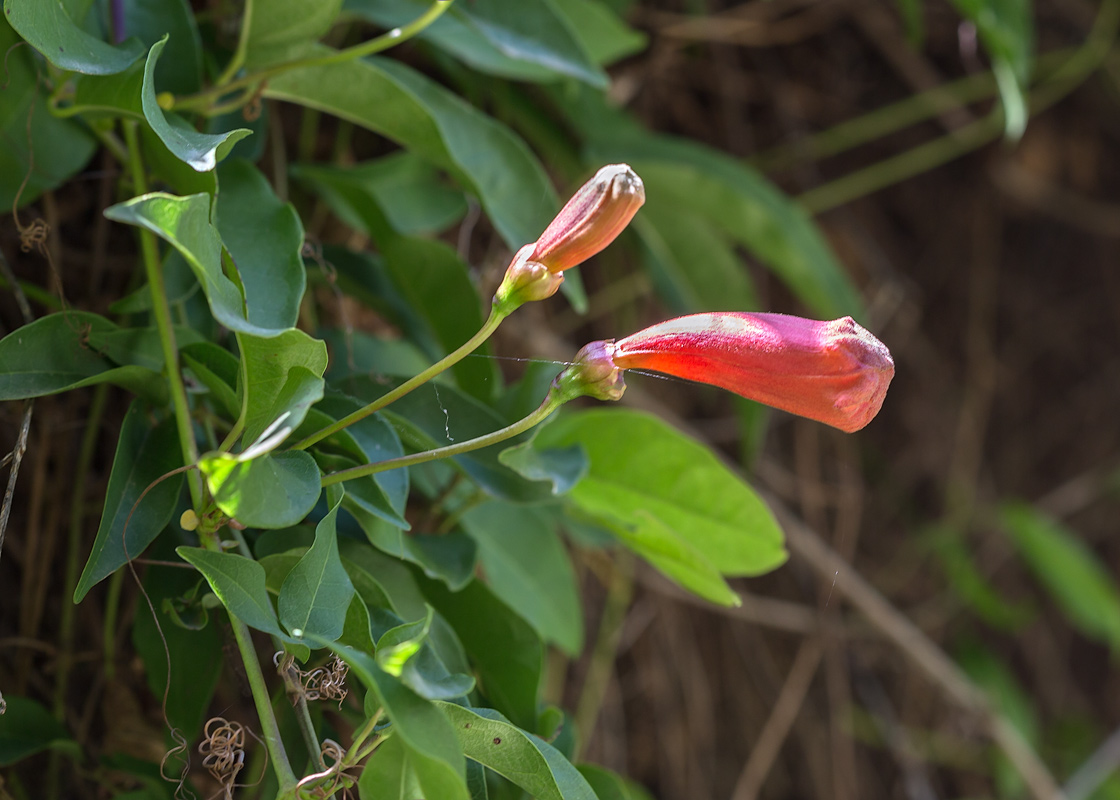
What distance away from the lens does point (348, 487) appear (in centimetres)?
36

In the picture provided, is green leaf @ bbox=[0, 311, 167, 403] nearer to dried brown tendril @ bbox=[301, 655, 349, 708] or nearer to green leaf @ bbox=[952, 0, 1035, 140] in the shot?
dried brown tendril @ bbox=[301, 655, 349, 708]

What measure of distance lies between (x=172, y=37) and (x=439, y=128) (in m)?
0.14

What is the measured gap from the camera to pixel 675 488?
521 mm

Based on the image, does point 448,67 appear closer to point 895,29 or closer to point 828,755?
point 895,29

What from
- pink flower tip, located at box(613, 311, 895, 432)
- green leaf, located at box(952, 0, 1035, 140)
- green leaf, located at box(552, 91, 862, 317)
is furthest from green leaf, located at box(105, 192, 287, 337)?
green leaf, located at box(952, 0, 1035, 140)

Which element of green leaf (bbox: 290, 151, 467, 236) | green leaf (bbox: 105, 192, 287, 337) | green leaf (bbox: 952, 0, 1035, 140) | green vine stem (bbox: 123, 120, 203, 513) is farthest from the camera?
green leaf (bbox: 952, 0, 1035, 140)

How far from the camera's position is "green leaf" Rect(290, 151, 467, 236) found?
548mm

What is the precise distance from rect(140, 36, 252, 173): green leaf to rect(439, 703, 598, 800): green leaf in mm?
213

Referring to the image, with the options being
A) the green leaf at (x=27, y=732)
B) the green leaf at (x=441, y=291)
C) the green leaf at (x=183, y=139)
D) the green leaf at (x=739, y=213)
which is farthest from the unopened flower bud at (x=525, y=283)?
the green leaf at (x=739, y=213)

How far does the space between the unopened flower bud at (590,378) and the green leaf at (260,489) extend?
0.09 meters

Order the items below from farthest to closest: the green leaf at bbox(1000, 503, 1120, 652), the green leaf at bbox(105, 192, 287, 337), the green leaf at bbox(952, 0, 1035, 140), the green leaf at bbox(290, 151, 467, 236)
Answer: the green leaf at bbox(1000, 503, 1120, 652) → the green leaf at bbox(952, 0, 1035, 140) → the green leaf at bbox(290, 151, 467, 236) → the green leaf at bbox(105, 192, 287, 337)

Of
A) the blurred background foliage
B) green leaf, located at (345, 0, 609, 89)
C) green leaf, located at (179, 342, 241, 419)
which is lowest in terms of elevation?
the blurred background foliage

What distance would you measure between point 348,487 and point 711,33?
812 mm

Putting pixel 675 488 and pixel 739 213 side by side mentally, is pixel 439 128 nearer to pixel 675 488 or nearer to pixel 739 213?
pixel 675 488
